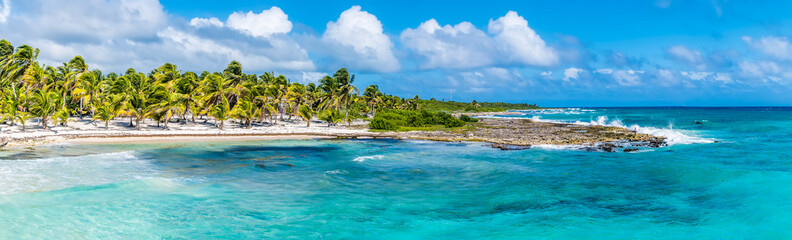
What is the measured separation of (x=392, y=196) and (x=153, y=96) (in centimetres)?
4369

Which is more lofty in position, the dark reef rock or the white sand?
the white sand

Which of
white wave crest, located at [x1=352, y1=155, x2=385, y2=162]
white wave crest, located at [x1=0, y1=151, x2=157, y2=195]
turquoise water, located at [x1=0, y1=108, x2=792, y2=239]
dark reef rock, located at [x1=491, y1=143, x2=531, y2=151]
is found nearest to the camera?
turquoise water, located at [x1=0, y1=108, x2=792, y2=239]

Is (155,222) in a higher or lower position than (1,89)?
lower

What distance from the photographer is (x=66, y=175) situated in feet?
81.5

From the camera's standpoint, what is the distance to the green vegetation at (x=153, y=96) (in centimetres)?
5266

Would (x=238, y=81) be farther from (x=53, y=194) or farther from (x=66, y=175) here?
(x=53, y=194)

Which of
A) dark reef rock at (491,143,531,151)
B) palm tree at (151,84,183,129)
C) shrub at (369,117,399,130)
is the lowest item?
dark reef rock at (491,143,531,151)

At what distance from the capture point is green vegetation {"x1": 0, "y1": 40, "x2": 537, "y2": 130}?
5266 cm

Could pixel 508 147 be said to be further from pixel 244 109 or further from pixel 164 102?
pixel 164 102

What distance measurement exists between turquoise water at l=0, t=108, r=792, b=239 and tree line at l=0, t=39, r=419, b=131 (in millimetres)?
19318

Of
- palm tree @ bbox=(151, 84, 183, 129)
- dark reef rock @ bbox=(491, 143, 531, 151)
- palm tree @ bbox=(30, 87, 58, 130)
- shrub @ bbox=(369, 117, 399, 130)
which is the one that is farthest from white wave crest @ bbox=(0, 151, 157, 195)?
shrub @ bbox=(369, 117, 399, 130)

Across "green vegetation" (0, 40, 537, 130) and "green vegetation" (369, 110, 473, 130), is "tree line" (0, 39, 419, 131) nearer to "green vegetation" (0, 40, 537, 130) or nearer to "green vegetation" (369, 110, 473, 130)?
"green vegetation" (0, 40, 537, 130)

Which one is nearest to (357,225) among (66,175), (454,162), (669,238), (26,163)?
(669,238)

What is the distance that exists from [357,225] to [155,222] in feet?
24.0
